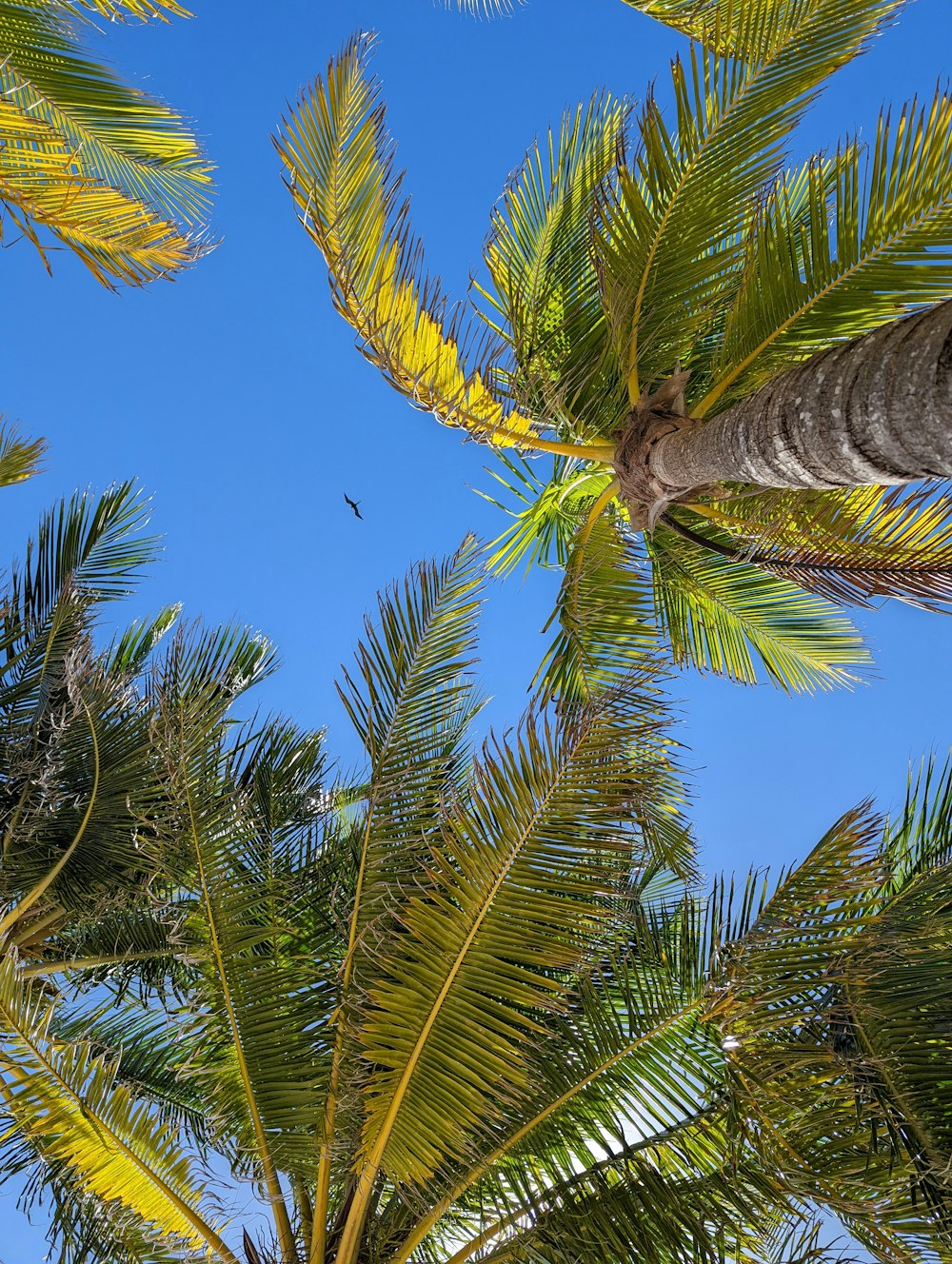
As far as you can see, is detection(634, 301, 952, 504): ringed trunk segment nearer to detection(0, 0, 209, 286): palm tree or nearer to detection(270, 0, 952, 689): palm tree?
detection(270, 0, 952, 689): palm tree

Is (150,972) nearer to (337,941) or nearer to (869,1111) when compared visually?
(337,941)

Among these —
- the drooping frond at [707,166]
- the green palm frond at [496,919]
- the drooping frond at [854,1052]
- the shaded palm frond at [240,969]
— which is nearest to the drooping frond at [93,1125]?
the shaded palm frond at [240,969]

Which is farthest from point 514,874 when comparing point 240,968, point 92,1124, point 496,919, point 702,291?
point 702,291

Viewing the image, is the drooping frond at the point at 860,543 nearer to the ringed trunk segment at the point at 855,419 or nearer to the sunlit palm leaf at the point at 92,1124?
the ringed trunk segment at the point at 855,419

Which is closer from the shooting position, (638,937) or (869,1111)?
(869,1111)

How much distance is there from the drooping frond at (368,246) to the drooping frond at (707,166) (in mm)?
890

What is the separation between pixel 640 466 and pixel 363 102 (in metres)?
2.22

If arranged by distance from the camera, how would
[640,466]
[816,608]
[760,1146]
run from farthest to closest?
[816,608]
[640,466]
[760,1146]

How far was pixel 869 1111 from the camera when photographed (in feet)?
10.7

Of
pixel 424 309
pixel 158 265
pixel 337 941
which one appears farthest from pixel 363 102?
pixel 337 941

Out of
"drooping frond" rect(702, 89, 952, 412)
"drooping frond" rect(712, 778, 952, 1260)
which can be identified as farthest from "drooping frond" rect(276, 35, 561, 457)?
"drooping frond" rect(712, 778, 952, 1260)

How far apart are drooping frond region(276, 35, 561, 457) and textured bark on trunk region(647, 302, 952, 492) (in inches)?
61.7

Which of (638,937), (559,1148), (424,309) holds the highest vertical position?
(424,309)

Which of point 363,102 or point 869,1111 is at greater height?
point 363,102
